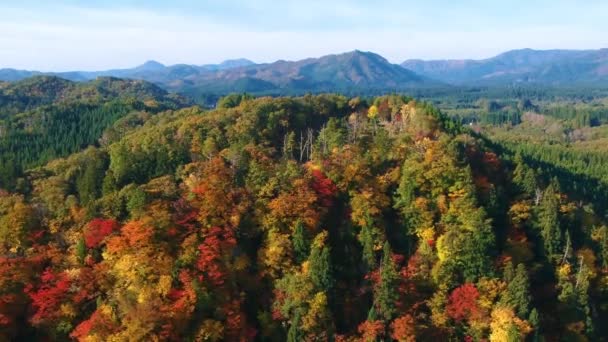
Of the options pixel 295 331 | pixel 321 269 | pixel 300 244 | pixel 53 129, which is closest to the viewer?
pixel 295 331

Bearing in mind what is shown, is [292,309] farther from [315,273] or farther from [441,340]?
[441,340]

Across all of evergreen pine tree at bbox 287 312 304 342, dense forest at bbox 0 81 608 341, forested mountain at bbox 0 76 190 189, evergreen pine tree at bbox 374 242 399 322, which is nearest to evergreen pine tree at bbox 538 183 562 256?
dense forest at bbox 0 81 608 341

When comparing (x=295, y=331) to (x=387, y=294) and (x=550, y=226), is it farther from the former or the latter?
(x=550, y=226)

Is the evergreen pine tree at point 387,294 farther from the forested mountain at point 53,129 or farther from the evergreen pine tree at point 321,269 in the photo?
the forested mountain at point 53,129

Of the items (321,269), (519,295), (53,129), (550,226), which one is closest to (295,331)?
(321,269)

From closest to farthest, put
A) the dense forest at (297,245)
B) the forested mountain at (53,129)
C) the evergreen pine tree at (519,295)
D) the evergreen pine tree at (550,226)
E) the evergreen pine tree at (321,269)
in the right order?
1. the dense forest at (297,245)
2. the evergreen pine tree at (519,295)
3. the evergreen pine tree at (321,269)
4. the evergreen pine tree at (550,226)
5. the forested mountain at (53,129)

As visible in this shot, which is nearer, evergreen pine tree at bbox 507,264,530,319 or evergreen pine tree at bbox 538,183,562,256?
evergreen pine tree at bbox 507,264,530,319

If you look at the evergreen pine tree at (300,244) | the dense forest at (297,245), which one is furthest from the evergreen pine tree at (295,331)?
the evergreen pine tree at (300,244)

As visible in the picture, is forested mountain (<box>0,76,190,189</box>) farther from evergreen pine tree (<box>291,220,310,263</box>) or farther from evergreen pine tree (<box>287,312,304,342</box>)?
evergreen pine tree (<box>287,312,304,342</box>)

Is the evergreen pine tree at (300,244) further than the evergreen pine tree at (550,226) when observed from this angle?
No
